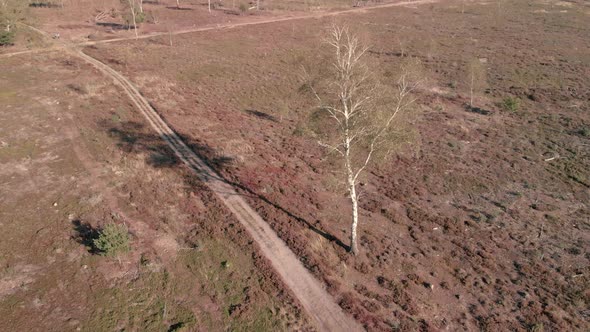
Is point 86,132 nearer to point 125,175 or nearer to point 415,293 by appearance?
point 125,175

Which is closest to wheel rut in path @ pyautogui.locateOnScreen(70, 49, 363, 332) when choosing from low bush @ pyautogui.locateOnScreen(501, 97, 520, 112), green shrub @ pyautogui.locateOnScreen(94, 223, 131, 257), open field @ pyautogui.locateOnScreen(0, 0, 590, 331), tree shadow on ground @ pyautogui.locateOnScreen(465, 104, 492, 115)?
open field @ pyautogui.locateOnScreen(0, 0, 590, 331)

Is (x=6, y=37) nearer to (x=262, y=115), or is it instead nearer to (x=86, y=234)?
(x=262, y=115)

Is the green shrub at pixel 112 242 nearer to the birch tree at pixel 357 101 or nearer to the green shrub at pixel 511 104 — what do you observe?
the birch tree at pixel 357 101

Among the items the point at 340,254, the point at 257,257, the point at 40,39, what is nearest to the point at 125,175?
the point at 257,257

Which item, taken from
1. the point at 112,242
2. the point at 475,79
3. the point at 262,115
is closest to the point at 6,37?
the point at 262,115

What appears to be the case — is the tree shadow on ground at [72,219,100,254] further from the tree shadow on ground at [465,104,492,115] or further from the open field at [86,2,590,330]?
the tree shadow on ground at [465,104,492,115]
